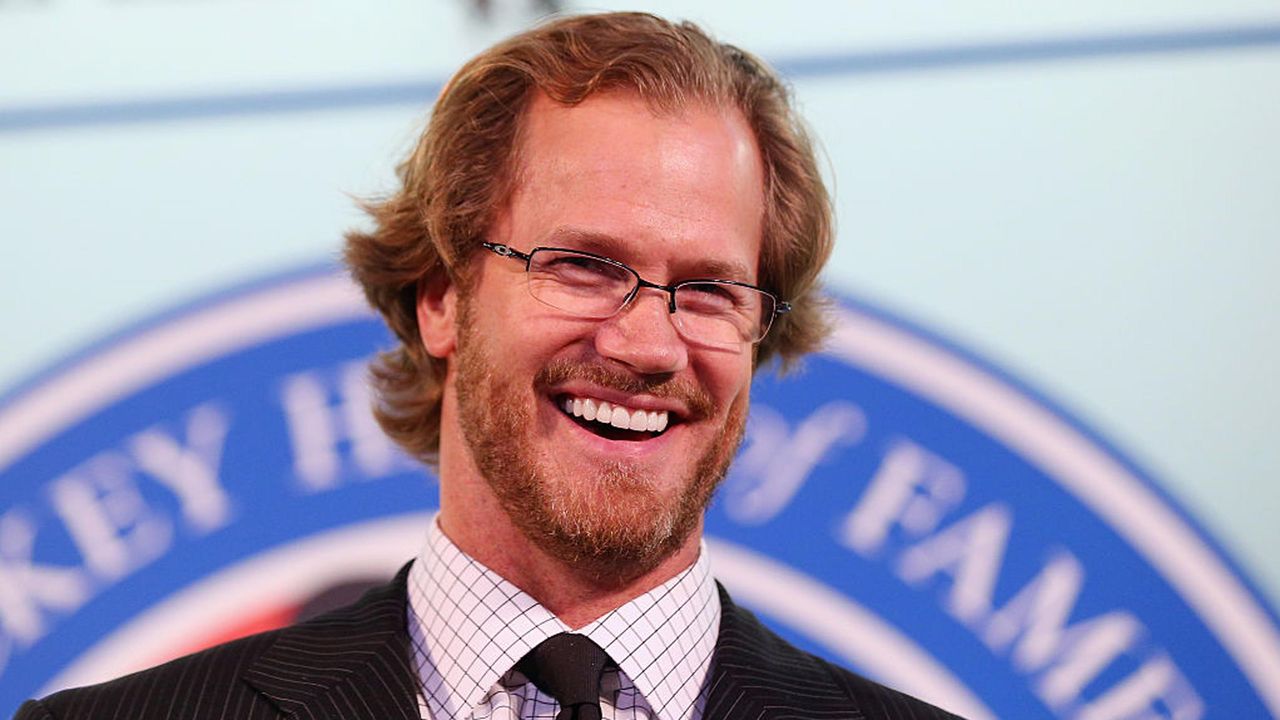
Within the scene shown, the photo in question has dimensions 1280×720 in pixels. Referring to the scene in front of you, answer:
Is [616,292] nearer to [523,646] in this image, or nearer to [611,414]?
[611,414]

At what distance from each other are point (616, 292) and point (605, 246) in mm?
64

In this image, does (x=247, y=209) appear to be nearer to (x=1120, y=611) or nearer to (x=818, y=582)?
(x=818, y=582)

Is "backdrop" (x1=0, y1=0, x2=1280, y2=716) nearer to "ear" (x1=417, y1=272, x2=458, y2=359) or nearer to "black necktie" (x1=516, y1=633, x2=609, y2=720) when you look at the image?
"ear" (x1=417, y1=272, x2=458, y2=359)

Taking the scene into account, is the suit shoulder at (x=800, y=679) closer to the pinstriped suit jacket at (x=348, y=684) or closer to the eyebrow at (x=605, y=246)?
the pinstriped suit jacket at (x=348, y=684)

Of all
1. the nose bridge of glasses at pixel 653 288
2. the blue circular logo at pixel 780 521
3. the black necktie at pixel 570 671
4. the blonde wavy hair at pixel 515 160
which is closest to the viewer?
the black necktie at pixel 570 671

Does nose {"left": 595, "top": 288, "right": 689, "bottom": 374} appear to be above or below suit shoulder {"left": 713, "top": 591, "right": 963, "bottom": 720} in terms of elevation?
above

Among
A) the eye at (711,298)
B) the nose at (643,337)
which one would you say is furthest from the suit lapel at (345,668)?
the eye at (711,298)

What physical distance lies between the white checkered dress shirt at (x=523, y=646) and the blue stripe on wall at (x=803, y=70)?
1.27m

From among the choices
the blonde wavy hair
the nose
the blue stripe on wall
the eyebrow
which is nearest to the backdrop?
the blue stripe on wall

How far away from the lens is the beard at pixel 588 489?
71.7 inches

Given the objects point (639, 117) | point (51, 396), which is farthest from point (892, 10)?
point (51, 396)

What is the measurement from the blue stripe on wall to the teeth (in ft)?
3.82

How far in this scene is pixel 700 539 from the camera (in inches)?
78.8

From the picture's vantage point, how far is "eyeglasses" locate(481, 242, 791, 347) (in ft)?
6.07
